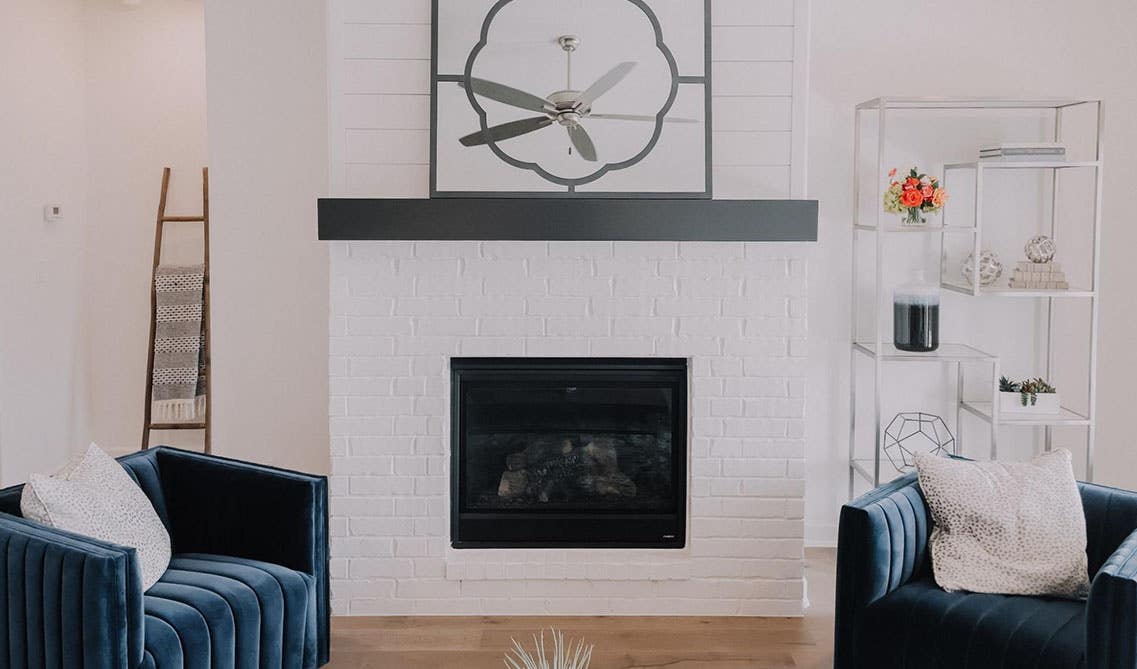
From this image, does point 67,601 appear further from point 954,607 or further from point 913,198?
point 913,198

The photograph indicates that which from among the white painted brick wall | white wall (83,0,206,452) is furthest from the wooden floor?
white wall (83,0,206,452)

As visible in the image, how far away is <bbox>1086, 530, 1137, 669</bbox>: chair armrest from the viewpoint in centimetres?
226

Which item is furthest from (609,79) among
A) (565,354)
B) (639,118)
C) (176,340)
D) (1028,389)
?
(176,340)

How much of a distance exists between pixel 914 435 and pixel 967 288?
0.71m

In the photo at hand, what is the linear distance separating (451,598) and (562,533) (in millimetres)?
436

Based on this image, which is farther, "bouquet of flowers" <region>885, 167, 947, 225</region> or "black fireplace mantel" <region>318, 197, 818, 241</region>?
"bouquet of flowers" <region>885, 167, 947, 225</region>

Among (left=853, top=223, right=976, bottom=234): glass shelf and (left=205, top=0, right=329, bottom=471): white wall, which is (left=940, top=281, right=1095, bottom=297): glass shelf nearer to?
(left=853, top=223, right=976, bottom=234): glass shelf

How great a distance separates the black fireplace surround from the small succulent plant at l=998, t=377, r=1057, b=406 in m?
1.26

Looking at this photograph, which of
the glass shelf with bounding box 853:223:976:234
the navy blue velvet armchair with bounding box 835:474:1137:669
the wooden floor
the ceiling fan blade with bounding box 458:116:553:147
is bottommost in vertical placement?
the wooden floor

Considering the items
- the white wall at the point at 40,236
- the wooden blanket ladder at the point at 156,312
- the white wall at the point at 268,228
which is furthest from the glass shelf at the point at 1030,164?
the white wall at the point at 40,236

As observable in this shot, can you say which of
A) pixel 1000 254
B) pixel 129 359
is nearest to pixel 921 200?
pixel 1000 254

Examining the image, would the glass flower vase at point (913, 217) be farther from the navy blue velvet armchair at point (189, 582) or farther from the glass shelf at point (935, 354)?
the navy blue velvet armchair at point (189, 582)

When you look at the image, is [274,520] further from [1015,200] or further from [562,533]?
[1015,200]

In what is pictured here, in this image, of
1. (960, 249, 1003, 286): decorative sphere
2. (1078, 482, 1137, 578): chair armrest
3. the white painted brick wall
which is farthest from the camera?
(960, 249, 1003, 286): decorative sphere
